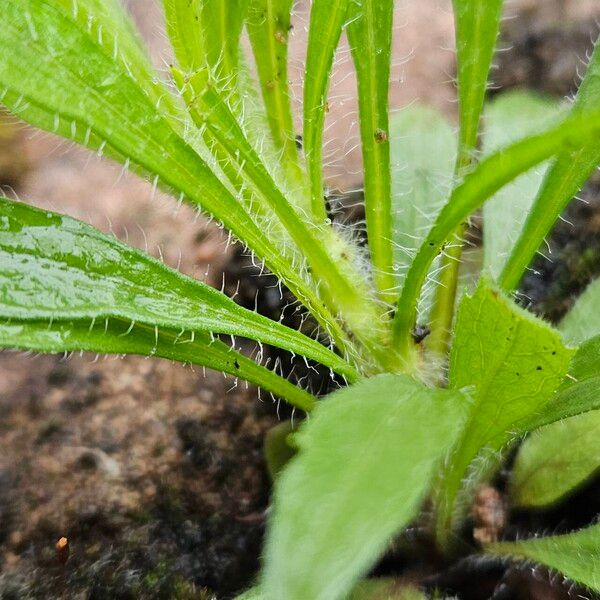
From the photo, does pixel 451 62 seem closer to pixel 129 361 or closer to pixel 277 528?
pixel 129 361

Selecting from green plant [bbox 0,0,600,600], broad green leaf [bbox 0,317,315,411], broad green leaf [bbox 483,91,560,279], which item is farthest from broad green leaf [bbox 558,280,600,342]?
broad green leaf [bbox 0,317,315,411]

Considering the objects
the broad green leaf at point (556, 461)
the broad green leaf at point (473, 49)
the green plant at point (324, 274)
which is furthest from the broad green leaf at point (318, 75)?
the broad green leaf at point (556, 461)

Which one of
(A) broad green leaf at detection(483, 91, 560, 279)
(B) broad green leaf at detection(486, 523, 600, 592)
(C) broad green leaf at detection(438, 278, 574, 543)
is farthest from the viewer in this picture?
(A) broad green leaf at detection(483, 91, 560, 279)

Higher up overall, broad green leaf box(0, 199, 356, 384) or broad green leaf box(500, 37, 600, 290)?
broad green leaf box(500, 37, 600, 290)

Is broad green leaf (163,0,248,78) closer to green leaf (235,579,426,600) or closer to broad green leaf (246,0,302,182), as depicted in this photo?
broad green leaf (246,0,302,182)

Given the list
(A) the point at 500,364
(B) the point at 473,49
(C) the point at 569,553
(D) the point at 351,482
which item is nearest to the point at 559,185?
(B) the point at 473,49

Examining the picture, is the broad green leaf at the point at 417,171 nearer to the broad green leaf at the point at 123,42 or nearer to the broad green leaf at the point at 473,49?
the broad green leaf at the point at 473,49

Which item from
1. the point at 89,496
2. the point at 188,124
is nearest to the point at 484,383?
the point at 188,124

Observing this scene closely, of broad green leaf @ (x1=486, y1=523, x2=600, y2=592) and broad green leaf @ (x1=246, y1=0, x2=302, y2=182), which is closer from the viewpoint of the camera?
broad green leaf @ (x1=486, y1=523, x2=600, y2=592)
